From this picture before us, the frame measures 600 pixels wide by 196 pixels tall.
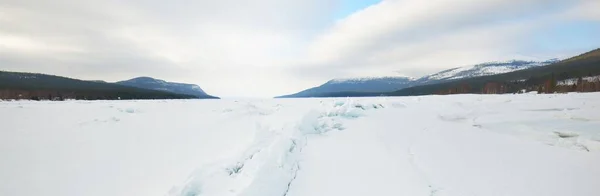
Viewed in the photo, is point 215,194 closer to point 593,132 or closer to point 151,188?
point 151,188

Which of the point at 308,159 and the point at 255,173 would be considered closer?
the point at 255,173

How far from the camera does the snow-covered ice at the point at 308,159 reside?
3578 mm

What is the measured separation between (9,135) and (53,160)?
239 cm

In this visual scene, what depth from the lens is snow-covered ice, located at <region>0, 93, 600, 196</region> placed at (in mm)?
3578

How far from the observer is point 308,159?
484 centimetres

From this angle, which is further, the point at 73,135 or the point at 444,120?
the point at 444,120

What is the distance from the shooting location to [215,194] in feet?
9.84

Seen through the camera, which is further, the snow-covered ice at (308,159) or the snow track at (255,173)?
the snow-covered ice at (308,159)

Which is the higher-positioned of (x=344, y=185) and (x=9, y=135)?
(x=9, y=135)

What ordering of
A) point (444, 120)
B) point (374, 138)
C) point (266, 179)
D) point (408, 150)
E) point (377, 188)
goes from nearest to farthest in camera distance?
point (266, 179)
point (377, 188)
point (408, 150)
point (374, 138)
point (444, 120)

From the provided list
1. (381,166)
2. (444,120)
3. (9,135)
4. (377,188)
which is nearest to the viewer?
(377,188)

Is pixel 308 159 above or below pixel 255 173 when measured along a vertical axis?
below

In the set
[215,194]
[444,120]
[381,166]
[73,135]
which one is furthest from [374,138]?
Answer: [73,135]

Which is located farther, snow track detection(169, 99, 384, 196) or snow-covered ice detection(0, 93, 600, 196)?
snow-covered ice detection(0, 93, 600, 196)
